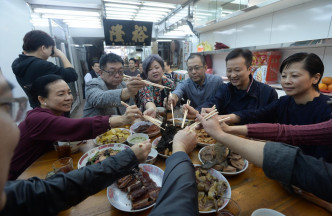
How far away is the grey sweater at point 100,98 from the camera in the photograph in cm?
236

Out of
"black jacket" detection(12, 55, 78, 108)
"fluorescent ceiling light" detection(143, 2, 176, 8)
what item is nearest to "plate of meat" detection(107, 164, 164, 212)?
"black jacket" detection(12, 55, 78, 108)

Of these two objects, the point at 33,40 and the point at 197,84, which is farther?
the point at 197,84

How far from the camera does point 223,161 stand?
1.32m

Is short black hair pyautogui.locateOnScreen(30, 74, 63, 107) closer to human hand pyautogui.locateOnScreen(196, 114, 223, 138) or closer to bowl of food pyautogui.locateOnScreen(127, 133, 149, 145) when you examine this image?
bowl of food pyautogui.locateOnScreen(127, 133, 149, 145)

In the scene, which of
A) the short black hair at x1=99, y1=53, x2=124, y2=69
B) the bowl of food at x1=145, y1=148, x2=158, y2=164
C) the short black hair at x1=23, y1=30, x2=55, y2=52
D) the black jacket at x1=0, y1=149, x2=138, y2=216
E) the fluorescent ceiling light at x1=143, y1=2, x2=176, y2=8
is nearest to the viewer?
the black jacket at x1=0, y1=149, x2=138, y2=216

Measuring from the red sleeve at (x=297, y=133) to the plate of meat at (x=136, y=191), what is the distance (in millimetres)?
913

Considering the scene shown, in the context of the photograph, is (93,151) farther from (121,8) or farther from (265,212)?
(121,8)

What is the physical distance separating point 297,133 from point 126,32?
4.77m

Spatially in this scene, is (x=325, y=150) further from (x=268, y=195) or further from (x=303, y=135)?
(x=268, y=195)

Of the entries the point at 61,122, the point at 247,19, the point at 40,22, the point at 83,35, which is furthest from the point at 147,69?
the point at 83,35

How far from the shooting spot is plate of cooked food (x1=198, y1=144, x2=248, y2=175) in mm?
1252

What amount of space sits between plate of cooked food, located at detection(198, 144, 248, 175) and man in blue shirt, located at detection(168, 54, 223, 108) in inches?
68.3

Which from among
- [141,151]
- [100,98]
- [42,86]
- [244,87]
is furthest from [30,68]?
[244,87]

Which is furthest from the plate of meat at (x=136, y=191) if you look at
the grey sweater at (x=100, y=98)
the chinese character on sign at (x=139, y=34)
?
the chinese character on sign at (x=139, y=34)
